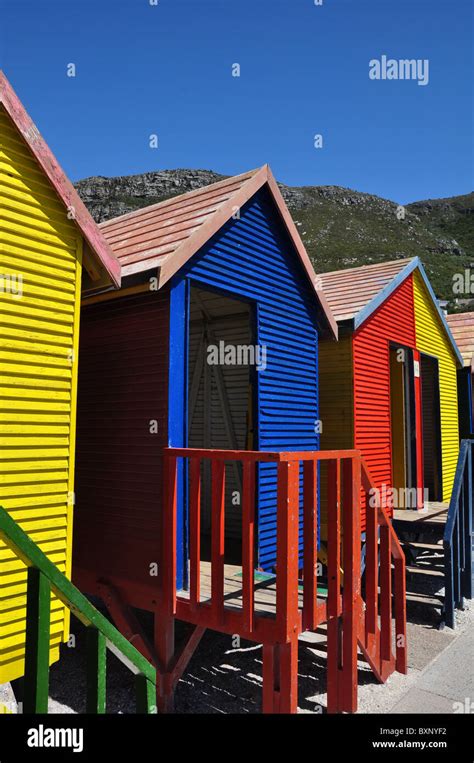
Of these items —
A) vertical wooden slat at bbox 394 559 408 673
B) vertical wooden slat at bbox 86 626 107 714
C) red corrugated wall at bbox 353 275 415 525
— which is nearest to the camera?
vertical wooden slat at bbox 86 626 107 714

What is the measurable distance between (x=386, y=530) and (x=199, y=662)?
2795mm

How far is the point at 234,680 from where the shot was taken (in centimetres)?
667

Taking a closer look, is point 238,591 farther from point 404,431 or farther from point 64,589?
point 404,431

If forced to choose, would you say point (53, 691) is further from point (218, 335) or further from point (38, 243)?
point (218, 335)

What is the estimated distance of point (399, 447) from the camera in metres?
12.4

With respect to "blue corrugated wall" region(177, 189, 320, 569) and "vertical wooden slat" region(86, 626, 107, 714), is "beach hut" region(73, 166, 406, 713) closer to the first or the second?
"blue corrugated wall" region(177, 189, 320, 569)

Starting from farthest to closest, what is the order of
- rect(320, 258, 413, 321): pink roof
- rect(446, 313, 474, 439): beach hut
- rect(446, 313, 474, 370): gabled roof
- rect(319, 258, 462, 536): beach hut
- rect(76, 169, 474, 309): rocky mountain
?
rect(76, 169, 474, 309): rocky mountain < rect(446, 313, 474, 370): gabled roof < rect(446, 313, 474, 439): beach hut < rect(320, 258, 413, 321): pink roof < rect(319, 258, 462, 536): beach hut

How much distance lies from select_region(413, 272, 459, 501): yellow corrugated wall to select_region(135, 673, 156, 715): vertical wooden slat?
35.8 ft

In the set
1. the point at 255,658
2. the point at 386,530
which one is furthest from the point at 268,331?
the point at 255,658

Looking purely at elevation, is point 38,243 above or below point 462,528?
above

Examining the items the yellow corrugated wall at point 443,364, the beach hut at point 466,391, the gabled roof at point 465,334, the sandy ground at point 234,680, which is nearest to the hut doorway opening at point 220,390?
the sandy ground at point 234,680

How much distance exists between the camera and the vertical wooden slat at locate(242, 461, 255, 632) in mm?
4824

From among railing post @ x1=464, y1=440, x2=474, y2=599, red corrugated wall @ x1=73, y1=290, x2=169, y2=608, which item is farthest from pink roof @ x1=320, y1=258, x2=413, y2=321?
red corrugated wall @ x1=73, y1=290, x2=169, y2=608

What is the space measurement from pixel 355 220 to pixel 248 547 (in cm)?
8273
